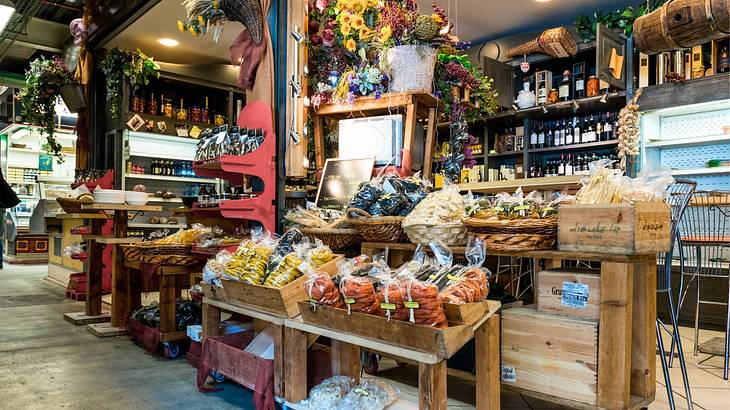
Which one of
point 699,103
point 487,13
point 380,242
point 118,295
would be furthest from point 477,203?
point 487,13

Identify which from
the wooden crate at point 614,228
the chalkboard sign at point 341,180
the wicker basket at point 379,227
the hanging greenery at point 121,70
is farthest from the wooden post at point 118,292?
the hanging greenery at point 121,70

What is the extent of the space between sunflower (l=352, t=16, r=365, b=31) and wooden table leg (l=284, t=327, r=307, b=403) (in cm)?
246

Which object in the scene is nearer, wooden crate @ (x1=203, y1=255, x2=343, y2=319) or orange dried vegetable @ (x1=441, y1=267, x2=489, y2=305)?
orange dried vegetable @ (x1=441, y1=267, x2=489, y2=305)

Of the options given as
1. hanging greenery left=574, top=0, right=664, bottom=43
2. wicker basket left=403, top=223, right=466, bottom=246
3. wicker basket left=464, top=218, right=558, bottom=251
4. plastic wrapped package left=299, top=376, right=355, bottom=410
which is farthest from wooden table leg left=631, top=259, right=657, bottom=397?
hanging greenery left=574, top=0, right=664, bottom=43

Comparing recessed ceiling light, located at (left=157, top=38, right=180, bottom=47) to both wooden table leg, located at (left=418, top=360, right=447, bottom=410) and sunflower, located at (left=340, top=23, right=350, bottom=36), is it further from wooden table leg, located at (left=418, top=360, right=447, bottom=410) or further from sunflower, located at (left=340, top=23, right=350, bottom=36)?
wooden table leg, located at (left=418, top=360, right=447, bottom=410)

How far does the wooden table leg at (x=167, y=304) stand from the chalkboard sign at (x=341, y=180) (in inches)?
44.5

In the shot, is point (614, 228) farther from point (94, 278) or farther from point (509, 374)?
point (94, 278)

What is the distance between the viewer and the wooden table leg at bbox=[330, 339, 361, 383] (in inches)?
89.1

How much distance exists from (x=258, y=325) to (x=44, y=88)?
6076 mm

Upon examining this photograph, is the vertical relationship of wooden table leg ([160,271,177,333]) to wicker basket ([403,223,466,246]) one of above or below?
below

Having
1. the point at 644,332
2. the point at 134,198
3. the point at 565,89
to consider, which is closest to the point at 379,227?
the point at 644,332

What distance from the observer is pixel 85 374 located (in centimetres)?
299

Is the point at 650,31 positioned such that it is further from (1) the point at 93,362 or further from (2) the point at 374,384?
(1) the point at 93,362

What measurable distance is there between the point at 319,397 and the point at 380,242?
85cm
